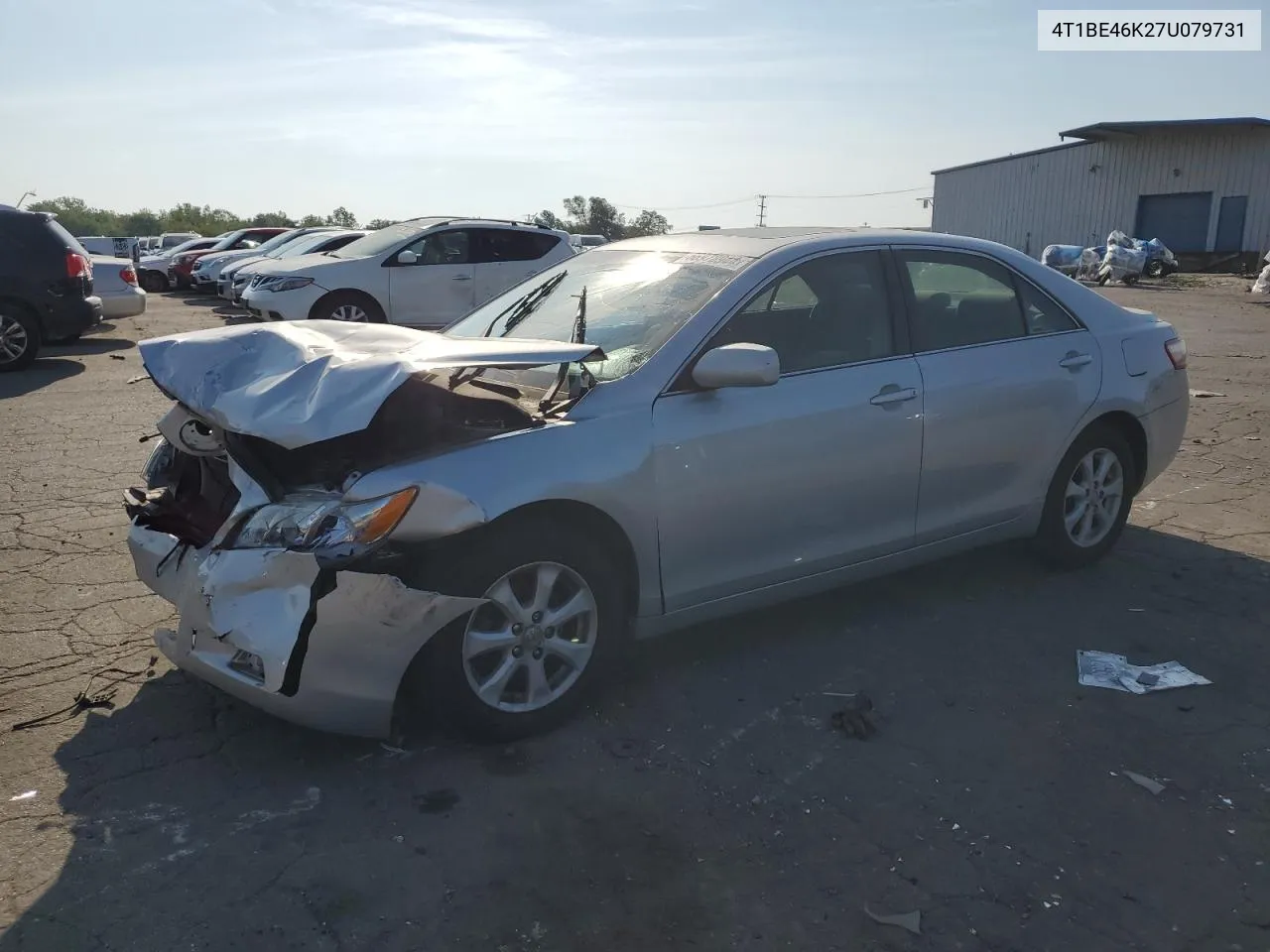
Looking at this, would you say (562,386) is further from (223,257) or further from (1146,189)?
(1146,189)

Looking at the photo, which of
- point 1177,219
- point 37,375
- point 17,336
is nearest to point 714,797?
point 37,375

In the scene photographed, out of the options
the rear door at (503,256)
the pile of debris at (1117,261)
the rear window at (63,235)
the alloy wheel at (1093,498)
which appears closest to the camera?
the alloy wheel at (1093,498)

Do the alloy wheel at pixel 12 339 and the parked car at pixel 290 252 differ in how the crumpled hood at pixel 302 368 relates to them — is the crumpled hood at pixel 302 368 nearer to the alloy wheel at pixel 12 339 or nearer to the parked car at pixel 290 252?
the alloy wheel at pixel 12 339

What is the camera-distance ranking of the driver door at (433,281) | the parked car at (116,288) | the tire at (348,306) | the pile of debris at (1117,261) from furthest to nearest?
the pile of debris at (1117,261) → the parked car at (116,288) → the driver door at (433,281) → the tire at (348,306)

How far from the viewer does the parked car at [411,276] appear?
44.8 ft

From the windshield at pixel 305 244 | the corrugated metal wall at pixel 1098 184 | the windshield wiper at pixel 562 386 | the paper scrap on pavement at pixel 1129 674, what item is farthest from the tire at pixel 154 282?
the paper scrap on pavement at pixel 1129 674

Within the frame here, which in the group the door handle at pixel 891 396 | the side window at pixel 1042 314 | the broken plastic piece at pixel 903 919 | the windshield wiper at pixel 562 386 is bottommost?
the broken plastic piece at pixel 903 919

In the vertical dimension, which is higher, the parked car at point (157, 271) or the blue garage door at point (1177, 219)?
the blue garage door at point (1177, 219)

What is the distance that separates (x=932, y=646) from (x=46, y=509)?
5.06m

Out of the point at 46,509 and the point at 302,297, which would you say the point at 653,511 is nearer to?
the point at 46,509

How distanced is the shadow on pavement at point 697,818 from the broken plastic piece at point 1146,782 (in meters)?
0.03

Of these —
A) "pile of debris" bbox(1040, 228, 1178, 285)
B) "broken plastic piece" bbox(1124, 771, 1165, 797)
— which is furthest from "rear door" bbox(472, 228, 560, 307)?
"pile of debris" bbox(1040, 228, 1178, 285)

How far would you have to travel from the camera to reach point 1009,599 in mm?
5051

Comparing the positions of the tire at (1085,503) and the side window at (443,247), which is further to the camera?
the side window at (443,247)
